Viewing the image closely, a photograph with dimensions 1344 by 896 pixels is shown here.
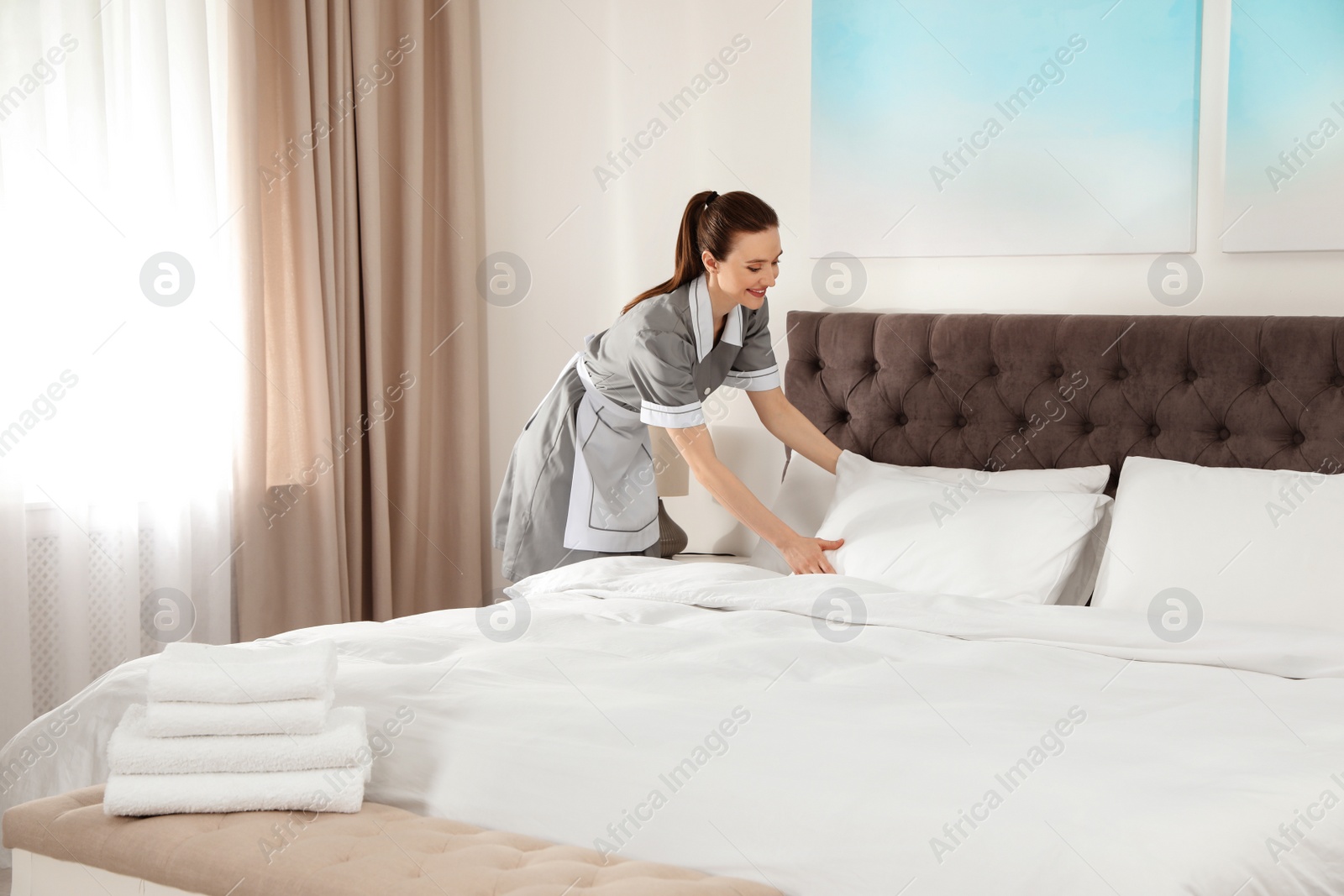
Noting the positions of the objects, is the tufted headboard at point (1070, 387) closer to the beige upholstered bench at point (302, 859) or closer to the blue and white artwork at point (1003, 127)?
the blue and white artwork at point (1003, 127)

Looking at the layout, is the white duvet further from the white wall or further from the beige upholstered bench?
the white wall

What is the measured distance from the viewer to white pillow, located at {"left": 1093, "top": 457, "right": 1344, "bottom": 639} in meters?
2.00

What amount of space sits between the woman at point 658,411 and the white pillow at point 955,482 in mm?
74

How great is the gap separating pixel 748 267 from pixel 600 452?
0.56 meters

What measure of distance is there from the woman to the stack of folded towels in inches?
45.4

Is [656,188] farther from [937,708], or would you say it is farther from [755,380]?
[937,708]

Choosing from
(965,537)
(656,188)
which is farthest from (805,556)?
(656,188)

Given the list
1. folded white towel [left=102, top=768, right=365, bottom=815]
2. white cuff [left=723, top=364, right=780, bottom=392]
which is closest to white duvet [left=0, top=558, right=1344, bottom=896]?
folded white towel [left=102, top=768, right=365, bottom=815]

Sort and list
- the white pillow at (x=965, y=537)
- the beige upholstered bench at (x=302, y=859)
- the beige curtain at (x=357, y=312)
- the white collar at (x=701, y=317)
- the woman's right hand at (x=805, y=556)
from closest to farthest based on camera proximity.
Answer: the beige upholstered bench at (x=302, y=859)
the white pillow at (x=965, y=537)
the woman's right hand at (x=805, y=556)
the white collar at (x=701, y=317)
the beige curtain at (x=357, y=312)

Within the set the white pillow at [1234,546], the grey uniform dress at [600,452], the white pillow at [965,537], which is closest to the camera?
the white pillow at [1234,546]

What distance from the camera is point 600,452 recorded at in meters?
2.71

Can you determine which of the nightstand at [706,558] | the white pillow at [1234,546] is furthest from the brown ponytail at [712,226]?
the white pillow at [1234,546]

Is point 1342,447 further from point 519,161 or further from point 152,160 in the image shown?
point 152,160

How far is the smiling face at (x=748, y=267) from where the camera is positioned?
2.47m
